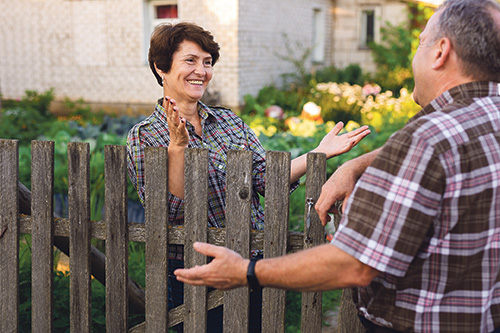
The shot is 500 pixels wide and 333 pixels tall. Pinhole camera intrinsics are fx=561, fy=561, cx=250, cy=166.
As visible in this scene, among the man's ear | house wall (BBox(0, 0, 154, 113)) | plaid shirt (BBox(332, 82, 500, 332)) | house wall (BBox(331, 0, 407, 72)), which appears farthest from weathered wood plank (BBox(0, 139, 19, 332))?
house wall (BBox(331, 0, 407, 72))

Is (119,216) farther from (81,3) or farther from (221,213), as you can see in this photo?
(81,3)

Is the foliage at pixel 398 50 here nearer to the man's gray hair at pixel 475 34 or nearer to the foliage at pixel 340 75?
the foliage at pixel 340 75

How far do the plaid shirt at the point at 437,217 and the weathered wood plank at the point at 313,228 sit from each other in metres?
0.76

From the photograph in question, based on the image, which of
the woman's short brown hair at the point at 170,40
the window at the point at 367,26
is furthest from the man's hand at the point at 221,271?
the window at the point at 367,26

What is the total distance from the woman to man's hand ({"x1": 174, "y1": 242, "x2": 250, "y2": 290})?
787mm

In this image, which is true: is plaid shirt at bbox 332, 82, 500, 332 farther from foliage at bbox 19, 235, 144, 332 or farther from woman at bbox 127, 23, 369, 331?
foliage at bbox 19, 235, 144, 332

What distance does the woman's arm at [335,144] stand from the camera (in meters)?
2.24

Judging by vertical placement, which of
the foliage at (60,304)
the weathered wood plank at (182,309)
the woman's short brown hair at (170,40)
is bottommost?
the foliage at (60,304)

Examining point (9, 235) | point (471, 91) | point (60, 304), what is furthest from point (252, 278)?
point (60, 304)

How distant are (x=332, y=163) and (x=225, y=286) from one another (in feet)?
13.0

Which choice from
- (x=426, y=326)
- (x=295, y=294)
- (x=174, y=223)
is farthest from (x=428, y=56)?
(x=295, y=294)

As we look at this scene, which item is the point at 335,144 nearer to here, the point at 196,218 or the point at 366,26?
the point at 196,218

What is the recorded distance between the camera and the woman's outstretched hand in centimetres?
224

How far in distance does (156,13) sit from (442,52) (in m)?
11.1
